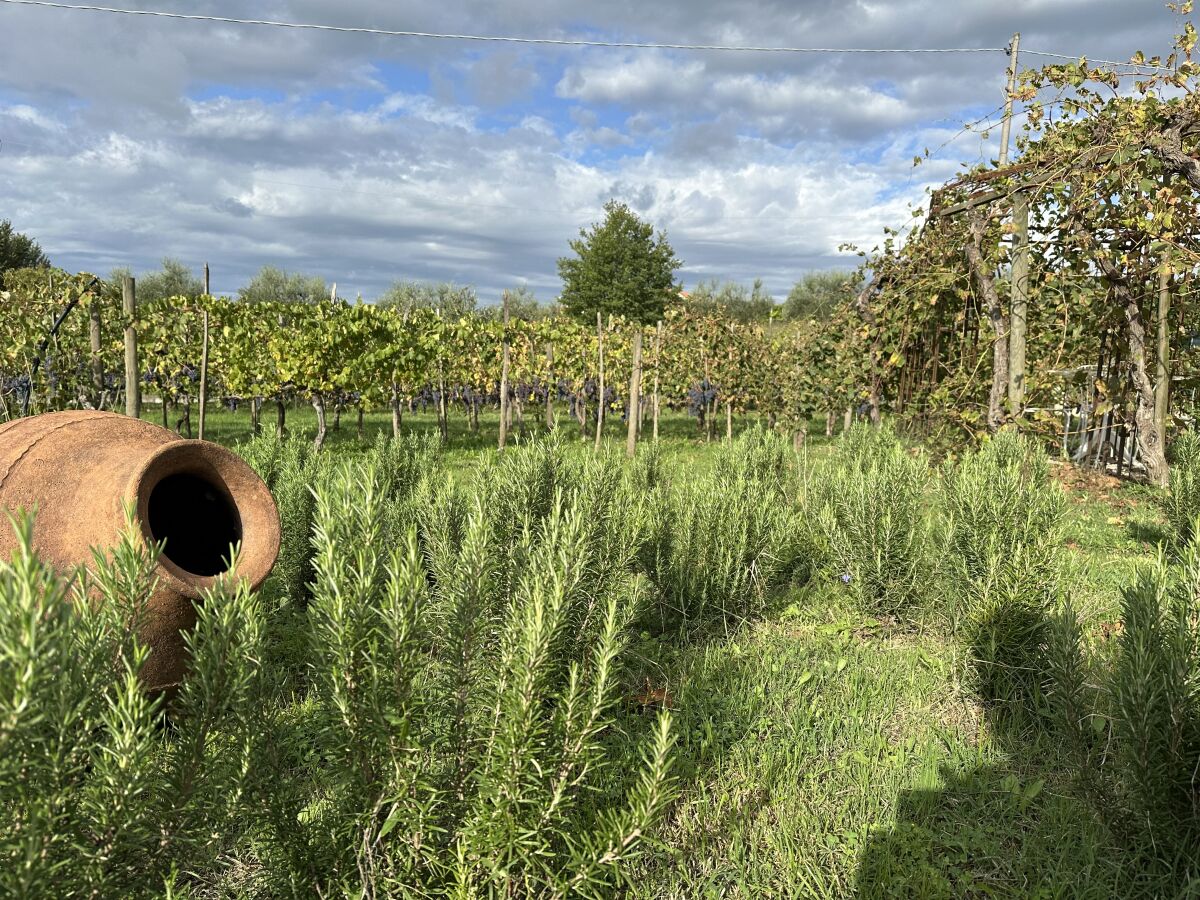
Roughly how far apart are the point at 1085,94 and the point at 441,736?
6359 millimetres

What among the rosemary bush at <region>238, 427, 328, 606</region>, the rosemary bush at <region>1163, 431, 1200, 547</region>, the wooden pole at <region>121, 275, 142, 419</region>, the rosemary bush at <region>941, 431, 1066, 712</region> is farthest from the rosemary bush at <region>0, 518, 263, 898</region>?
the wooden pole at <region>121, 275, 142, 419</region>

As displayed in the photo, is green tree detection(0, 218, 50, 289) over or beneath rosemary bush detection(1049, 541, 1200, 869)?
over

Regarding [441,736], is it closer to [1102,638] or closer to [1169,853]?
[1169,853]

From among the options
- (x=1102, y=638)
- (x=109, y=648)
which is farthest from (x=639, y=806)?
(x=1102, y=638)

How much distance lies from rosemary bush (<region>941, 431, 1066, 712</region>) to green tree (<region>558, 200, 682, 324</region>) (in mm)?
36913

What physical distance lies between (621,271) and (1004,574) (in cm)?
3965

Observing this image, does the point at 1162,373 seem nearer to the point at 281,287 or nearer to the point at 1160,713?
the point at 1160,713

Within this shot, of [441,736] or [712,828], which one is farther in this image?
[712,828]

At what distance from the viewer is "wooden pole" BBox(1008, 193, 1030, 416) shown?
5.65 metres

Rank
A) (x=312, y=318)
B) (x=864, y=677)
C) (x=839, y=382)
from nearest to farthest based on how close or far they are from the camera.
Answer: (x=864, y=677), (x=839, y=382), (x=312, y=318)

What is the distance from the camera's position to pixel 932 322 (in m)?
7.29

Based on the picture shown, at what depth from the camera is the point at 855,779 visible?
2.54 metres

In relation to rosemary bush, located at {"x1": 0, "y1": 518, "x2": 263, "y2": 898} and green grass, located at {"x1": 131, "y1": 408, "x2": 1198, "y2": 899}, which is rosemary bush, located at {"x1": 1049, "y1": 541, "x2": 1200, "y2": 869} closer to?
green grass, located at {"x1": 131, "y1": 408, "x2": 1198, "y2": 899}

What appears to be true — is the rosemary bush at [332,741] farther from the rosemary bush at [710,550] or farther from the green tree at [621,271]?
the green tree at [621,271]
